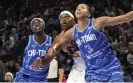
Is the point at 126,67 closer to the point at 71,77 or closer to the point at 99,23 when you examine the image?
the point at 71,77

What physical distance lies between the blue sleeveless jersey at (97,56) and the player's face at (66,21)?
25.3 inches

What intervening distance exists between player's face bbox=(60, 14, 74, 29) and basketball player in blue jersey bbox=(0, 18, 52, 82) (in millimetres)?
466

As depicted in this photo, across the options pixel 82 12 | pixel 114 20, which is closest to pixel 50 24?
pixel 82 12

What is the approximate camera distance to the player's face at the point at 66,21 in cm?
520

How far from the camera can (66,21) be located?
5.33 meters

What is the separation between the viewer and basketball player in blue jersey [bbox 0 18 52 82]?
5.53 metres

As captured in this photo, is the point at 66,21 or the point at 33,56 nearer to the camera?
the point at 66,21

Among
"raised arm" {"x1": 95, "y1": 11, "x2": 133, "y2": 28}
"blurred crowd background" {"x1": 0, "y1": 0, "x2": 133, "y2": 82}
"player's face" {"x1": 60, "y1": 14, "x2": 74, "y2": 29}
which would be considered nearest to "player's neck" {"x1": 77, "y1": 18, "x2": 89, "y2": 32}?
"raised arm" {"x1": 95, "y1": 11, "x2": 133, "y2": 28}

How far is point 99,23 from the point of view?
4539 mm

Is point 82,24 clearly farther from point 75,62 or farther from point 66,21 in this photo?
point 75,62

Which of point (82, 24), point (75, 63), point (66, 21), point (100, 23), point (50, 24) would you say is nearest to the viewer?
point (100, 23)

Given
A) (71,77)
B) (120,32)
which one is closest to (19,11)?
(120,32)

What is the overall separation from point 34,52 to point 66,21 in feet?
2.25

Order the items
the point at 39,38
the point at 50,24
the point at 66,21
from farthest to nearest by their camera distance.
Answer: the point at 50,24 < the point at 39,38 < the point at 66,21
